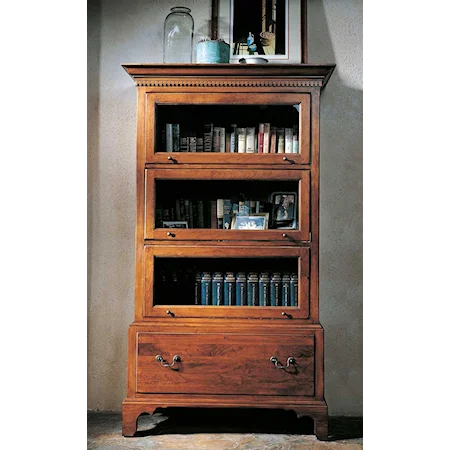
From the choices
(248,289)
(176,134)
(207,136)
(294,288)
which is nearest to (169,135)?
(176,134)

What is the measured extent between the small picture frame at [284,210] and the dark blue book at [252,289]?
0.92ft

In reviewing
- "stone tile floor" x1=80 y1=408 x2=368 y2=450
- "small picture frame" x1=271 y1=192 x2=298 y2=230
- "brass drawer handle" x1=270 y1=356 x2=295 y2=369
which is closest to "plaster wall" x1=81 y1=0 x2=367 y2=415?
"stone tile floor" x1=80 y1=408 x2=368 y2=450

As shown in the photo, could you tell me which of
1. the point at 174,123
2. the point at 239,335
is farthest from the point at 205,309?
the point at 174,123

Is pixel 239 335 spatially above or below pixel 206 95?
below

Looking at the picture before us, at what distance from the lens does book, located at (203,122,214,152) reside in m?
2.85

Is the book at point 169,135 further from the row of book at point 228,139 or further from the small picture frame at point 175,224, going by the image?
the small picture frame at point 175,224

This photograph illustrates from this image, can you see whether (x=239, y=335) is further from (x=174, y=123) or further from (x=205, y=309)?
(x=174, y=123)

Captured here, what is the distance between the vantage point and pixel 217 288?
2.82 m
